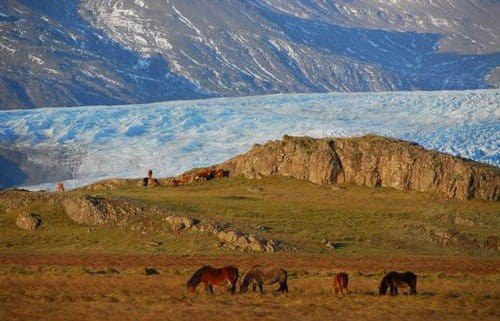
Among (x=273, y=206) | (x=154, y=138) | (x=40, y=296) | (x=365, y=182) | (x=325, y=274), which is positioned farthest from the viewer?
(x=154, y=138)

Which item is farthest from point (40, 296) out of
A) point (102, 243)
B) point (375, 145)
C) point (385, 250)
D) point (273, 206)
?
point (375, 145)

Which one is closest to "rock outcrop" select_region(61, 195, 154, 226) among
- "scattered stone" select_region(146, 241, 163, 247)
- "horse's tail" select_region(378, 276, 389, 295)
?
"scattered stone" select_region(146, 241, 163, 247)

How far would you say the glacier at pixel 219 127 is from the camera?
8969cm

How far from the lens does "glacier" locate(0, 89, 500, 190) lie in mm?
89688

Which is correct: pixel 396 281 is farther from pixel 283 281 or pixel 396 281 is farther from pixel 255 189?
pixel 255 189

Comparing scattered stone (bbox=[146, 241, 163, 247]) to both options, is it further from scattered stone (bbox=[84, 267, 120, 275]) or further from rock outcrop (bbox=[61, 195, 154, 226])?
scattered stone (bbox=[84, 267, 120, 275])

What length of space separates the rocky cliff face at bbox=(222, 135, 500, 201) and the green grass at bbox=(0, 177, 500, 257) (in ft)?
2.28

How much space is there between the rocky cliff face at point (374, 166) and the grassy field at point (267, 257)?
Answer: 0.78m

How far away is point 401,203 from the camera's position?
2014 inches

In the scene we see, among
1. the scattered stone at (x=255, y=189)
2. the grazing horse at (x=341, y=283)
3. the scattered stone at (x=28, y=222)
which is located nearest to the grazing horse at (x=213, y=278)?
the grazing horse at (x=341, y=283)

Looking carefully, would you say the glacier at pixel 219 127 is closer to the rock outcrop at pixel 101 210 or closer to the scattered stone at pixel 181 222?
the rock outcrop at pixel 101 210

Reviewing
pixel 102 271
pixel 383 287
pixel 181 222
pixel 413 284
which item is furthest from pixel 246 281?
pixel 181 222

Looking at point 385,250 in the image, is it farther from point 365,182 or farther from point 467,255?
point 365,182

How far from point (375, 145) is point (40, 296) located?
102ft
